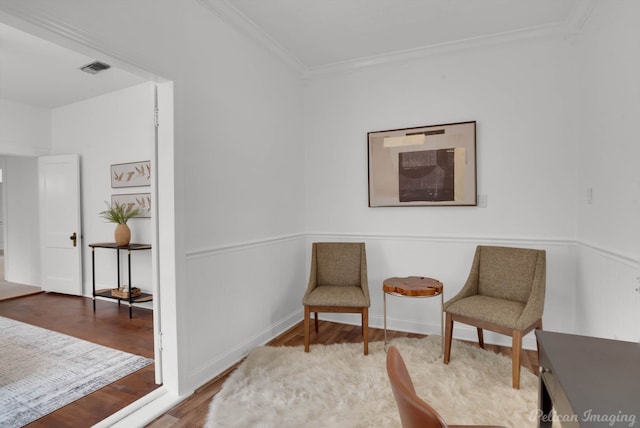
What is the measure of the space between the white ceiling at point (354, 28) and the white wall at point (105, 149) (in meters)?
0.62

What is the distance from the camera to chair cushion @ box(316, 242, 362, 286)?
3.32 meters

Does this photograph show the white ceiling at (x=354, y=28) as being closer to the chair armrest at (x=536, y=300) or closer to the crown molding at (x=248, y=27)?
the crown molding at (x=248, y=27)

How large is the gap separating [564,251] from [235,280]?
2.88m

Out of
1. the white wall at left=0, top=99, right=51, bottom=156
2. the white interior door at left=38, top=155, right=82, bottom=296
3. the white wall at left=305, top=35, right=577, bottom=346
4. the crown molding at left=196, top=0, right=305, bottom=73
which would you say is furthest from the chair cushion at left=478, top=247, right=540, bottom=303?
the white wall at left=0, top=99, right=51, bottom=156

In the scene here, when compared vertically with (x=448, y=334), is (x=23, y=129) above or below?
above

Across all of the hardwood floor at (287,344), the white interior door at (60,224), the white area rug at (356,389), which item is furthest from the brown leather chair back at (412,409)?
the white interior door at (60,224)

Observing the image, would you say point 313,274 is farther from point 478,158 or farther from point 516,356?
point 478,158

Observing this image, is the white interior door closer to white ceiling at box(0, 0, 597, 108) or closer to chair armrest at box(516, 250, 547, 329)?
white ceiling at box(0, 0, 597, 108)

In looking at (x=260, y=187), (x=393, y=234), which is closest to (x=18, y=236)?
(x=260, y=187)

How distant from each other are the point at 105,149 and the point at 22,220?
2545mm

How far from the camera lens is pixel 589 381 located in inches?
36.9

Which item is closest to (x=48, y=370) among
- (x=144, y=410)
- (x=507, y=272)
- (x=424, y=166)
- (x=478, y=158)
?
(x=144, y=410)

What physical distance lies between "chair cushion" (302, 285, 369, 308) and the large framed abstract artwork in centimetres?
103

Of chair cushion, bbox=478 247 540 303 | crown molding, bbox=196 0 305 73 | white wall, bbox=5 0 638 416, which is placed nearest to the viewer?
white wall, bbox=5 0 638 416
